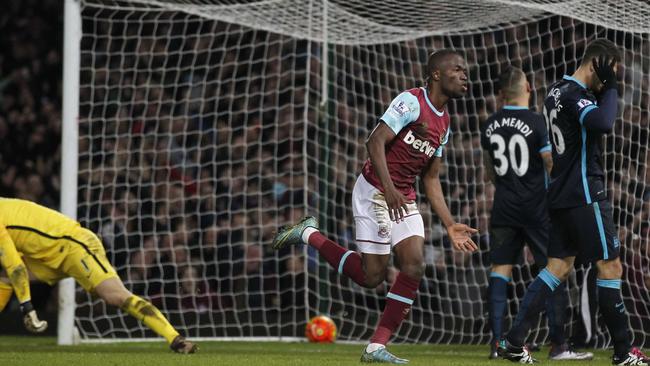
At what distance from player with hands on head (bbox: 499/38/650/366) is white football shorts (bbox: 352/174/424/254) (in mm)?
821

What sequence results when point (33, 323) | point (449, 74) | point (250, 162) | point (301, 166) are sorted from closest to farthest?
point (449, 74), point (33, 323), point (250, 162), point (301, 166)

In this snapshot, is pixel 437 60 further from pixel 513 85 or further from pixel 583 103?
pixel 513 85

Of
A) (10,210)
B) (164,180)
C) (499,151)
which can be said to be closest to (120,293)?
(10,210)

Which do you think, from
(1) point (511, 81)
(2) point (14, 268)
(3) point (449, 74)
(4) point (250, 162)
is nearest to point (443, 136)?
(3) point (449, 74)

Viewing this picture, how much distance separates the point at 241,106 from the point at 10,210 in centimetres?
520

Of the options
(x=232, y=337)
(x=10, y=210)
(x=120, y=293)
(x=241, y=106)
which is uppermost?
(x=241, y=106)

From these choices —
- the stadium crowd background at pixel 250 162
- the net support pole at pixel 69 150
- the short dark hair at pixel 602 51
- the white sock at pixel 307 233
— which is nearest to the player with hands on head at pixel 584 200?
the short dark hair at pixel 602 51

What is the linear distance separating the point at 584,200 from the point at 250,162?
18.8 ft

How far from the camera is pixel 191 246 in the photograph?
11.4m

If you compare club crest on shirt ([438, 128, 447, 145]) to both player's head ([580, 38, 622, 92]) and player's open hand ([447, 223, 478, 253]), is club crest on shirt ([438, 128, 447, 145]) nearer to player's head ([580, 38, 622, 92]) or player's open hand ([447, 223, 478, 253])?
player's open hand ([447, 223, 478, 253])

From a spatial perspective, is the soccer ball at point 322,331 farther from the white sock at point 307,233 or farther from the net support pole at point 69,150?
the white sock at point 307,233

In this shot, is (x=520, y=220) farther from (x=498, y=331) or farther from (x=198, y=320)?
(x=198, y=320)

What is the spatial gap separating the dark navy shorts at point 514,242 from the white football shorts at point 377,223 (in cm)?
147

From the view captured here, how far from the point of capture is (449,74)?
651 cm
